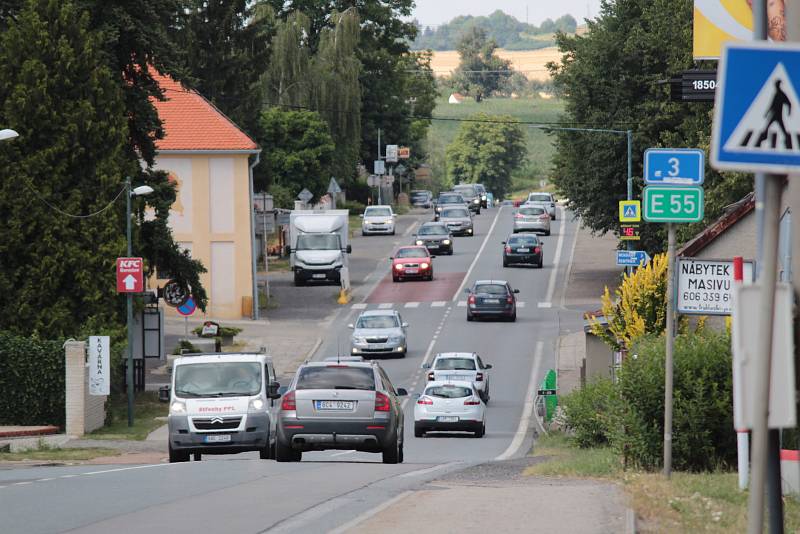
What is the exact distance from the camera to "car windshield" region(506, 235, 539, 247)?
6894 cm

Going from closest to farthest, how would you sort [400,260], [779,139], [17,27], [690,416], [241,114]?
[779,139] < [690,416] < [17,27] < [400,260] < [241,114]

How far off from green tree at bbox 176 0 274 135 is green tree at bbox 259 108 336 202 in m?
6.12

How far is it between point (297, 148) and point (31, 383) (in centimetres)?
5370

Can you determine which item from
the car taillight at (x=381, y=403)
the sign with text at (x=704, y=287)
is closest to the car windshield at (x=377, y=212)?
the car taillight at (x=381, y=403)

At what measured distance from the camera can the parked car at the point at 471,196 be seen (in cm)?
10600

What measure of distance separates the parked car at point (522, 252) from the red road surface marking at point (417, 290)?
284 centimetres

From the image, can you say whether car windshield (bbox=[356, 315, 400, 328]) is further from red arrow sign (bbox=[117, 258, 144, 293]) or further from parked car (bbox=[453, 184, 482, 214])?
parked car (bbox=[453, 184, 482, 214])

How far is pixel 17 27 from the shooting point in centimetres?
3656

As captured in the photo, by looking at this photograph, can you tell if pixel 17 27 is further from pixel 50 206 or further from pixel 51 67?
pixel 50 206

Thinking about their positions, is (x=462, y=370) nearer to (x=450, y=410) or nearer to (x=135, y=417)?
(x=450, y=410)

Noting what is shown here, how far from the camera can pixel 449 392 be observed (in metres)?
33.3

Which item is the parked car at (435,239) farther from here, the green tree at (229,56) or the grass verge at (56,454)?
the grass verge at (56,454)

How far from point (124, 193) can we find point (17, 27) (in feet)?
16.7

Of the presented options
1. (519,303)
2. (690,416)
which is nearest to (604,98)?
(519,303)
